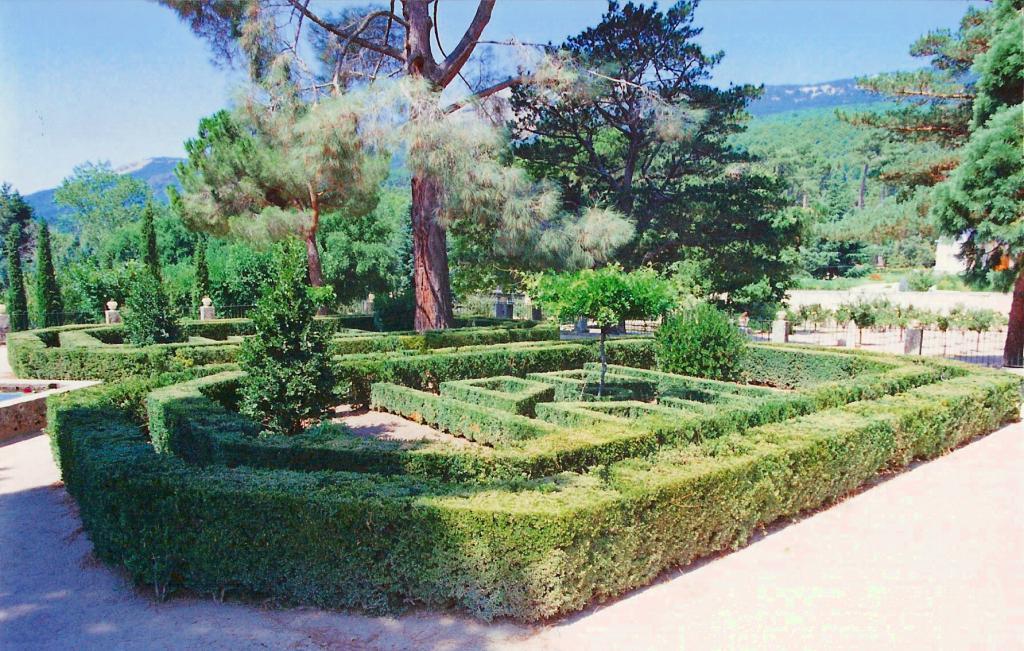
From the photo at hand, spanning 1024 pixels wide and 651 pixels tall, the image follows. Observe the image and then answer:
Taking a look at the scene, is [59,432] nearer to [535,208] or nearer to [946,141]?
[535,208]

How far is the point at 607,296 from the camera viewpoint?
920 cm

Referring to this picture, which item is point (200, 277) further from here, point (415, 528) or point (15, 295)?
point (415, 528)

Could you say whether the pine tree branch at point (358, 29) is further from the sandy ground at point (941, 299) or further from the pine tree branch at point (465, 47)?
the sandy ground at point (941, 299)

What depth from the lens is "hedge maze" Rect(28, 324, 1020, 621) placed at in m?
4.23

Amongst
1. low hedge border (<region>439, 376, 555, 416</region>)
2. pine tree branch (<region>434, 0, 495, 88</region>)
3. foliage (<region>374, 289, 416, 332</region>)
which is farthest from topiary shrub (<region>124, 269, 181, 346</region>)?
pine tree branch (<region>434, 0, 495, 88</region>)

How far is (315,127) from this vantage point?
46.8 ft

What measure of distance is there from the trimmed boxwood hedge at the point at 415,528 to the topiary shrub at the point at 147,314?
9295mm

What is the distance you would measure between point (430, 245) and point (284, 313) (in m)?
8.76

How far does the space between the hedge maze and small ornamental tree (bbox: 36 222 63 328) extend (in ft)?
56.4

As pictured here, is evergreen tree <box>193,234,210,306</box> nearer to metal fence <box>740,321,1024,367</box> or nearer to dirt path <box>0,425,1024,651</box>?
metal fence <box>740,321,1024,367</box>

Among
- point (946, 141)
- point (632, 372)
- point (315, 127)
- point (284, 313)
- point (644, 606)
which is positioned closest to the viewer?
point (644, 606)

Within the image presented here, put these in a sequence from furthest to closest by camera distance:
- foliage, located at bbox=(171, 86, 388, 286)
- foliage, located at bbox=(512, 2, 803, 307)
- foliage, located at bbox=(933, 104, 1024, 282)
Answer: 1. foliage, located at bbox=(512, 2, 803, 307)
2. foliage, located at bbox=(171, 86, 388, 286)
3. foliage, located at bbox=(933, 104, 1024, 282)

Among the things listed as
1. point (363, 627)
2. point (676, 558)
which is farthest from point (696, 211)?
point (363, 627)

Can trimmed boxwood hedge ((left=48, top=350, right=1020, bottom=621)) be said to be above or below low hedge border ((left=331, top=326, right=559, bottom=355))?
below
